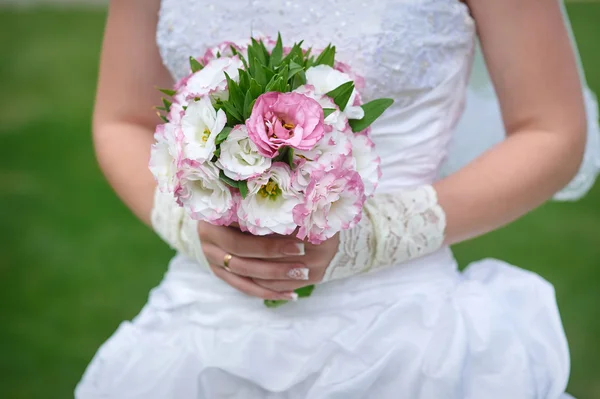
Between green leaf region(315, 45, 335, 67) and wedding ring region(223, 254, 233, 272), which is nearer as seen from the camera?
green leaf region(315, 45, 335, 67)

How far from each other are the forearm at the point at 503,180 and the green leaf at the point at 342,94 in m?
0.36

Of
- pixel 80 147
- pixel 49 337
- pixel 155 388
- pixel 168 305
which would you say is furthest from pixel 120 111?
pixel 80 147

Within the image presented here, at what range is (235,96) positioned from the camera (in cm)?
116

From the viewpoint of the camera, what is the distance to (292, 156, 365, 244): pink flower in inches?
44.1

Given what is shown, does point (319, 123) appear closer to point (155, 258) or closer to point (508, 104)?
point (508, 104)

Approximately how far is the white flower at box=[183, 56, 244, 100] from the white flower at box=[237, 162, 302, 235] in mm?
146

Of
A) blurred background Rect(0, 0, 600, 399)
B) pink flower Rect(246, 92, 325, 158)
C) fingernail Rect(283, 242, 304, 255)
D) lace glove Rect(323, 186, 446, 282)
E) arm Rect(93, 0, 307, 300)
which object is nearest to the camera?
pink flower Rect(246, 92, 325, 158)

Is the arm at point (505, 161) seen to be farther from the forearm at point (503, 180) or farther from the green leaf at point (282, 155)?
the green leaf at point (282, 155)

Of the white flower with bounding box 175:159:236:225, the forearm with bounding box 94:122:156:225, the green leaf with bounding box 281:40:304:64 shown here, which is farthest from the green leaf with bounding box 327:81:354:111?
the forearm with bounding box 94:122:156:225

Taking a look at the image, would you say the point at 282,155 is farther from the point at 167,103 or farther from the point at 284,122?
the point at 167,103

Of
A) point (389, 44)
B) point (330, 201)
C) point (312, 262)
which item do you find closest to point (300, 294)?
point (312, 262)

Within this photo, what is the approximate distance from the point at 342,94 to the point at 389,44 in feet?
1.11

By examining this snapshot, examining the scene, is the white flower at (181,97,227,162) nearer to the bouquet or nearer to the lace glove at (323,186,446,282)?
the bouquet

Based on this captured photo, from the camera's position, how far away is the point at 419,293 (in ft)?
4.93
